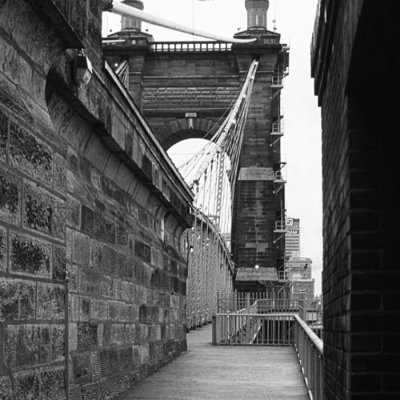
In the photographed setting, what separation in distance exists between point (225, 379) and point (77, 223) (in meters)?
3.99

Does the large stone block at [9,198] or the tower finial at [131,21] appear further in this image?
the tower finial at [131,21]

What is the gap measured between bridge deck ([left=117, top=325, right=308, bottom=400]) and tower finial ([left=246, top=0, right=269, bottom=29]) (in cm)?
4217

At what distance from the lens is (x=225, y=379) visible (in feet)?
32.4

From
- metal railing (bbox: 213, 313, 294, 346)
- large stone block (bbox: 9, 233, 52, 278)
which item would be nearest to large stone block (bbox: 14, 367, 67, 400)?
large stone block (bbox: 9, 233, 52, 278)

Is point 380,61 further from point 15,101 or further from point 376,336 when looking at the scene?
point 15,101

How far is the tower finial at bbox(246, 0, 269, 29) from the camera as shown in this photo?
180ft

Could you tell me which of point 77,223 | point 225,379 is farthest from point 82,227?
point 225,379

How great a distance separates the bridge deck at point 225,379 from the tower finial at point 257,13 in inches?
1660

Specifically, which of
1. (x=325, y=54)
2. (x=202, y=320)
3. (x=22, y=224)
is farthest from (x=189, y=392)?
(x=202, y=320)

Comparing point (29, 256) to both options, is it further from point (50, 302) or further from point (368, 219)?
point (368, 219)

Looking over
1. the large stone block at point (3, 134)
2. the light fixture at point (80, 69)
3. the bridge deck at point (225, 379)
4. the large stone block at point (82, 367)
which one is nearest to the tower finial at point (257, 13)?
the bridge deck at point (225, 379)

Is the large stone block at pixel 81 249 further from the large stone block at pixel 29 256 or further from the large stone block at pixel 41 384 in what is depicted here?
the large stone block at pixel 29 256

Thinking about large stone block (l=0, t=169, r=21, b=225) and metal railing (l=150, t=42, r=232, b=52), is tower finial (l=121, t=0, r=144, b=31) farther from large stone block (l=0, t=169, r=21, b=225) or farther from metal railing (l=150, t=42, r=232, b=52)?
large stone block (l=0, t=169, r=21, b=225)

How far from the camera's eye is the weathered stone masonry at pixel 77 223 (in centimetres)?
335
